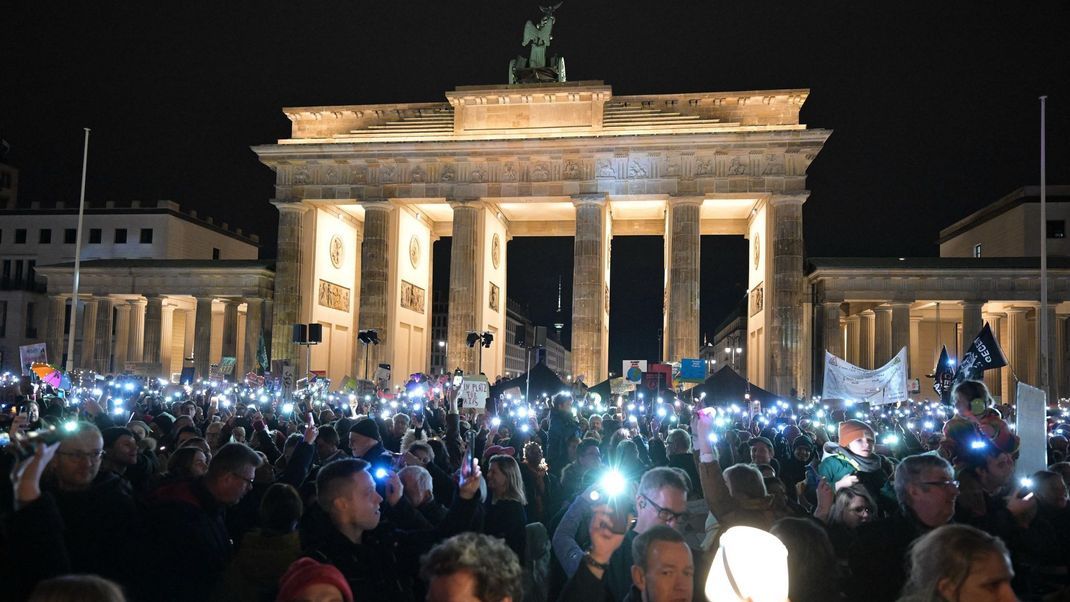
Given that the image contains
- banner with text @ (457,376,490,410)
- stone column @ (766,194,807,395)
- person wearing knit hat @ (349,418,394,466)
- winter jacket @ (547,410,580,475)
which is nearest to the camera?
person wearing knit hat @ (349,418,394,466)

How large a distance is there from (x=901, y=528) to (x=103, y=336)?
182 feet

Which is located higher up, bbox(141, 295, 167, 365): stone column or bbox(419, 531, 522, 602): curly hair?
bbox(141, 295, 167, 365): stone column

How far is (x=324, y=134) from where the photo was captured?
48.6m

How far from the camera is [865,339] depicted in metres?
48.6

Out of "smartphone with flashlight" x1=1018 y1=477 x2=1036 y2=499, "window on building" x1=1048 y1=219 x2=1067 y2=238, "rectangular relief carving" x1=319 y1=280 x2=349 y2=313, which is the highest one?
"window on building" x1=1048 y1=219 x2=1067 y2=238

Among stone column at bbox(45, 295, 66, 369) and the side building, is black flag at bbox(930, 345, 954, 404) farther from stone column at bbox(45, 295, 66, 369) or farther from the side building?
stone column at bbox(45, 295, 66, 369)

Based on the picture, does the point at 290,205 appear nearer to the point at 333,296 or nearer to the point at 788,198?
the point at 333,296

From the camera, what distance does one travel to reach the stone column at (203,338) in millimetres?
49031

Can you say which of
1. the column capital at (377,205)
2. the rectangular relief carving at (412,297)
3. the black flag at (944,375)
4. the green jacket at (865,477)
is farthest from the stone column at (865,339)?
the green jacket at (865,477)

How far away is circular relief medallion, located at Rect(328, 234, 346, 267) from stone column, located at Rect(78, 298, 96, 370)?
1520 cm

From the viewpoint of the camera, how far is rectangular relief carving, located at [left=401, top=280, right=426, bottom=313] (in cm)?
4824

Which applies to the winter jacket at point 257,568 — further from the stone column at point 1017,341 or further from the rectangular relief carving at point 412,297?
the stone column at point 1017,341

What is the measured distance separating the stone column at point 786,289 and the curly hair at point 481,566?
38.7 meters

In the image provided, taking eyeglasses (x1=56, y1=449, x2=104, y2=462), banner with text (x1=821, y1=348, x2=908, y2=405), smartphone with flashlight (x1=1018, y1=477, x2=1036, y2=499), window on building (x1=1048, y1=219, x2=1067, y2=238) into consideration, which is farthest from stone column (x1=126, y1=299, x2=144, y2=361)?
window on building (x1=1048, y1=219, x2=1067, y2=238)
